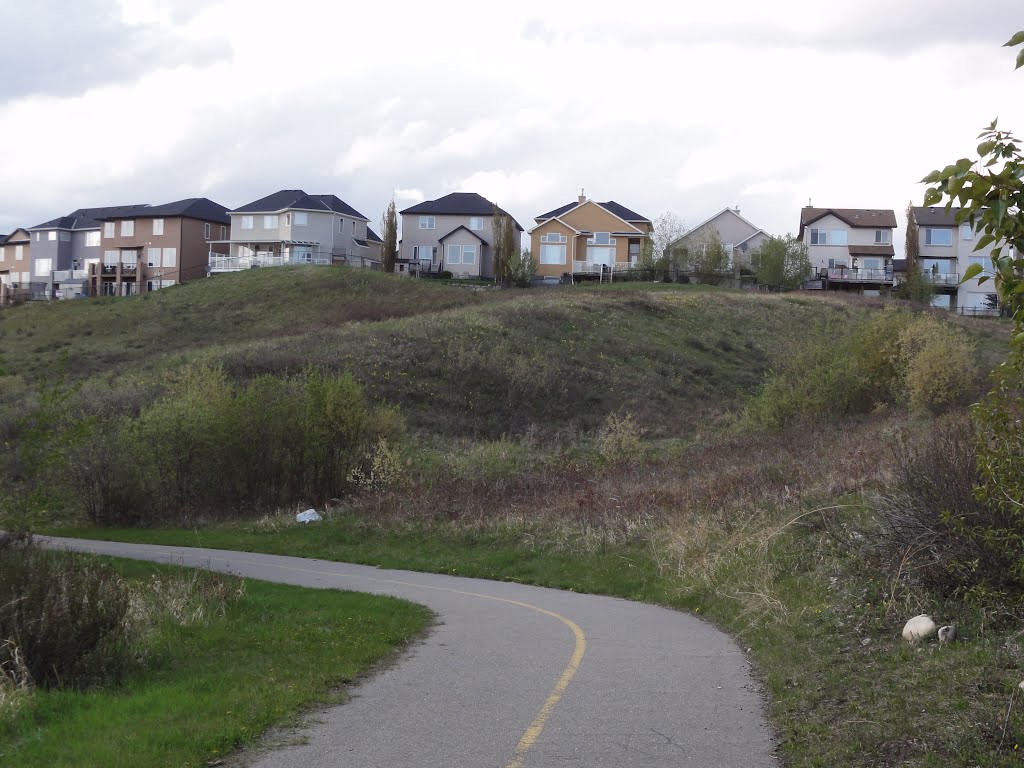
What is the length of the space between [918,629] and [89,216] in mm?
115181

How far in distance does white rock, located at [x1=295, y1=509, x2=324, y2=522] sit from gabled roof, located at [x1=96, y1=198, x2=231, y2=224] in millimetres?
75533

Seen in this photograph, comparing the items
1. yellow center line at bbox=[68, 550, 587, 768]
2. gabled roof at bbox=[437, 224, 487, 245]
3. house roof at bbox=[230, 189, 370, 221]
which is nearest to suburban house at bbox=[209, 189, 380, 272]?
house roof at bbox=[230, 189, 370, 221]

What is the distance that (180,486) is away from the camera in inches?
1294

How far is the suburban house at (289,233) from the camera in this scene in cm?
9488

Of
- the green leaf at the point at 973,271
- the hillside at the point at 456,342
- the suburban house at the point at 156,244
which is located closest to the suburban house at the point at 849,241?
the hillside at the point at 456,342

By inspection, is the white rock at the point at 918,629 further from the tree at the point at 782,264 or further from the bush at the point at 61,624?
the tree at the point at 782,264

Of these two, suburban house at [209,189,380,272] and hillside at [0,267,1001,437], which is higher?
suburban house at [209,189,380,272]

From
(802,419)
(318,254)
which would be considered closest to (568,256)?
(318,254)

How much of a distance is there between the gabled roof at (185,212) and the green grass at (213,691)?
91.0 meters

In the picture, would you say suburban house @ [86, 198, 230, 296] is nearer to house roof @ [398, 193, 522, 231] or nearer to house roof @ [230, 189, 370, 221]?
house roof @ [230, 189, 370, 221]

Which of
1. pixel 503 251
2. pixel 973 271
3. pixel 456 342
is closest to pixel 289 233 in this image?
pixel 503 251

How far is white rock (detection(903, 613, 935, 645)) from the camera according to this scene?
10141 millimetres

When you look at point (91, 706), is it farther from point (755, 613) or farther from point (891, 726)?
point (755, 613)

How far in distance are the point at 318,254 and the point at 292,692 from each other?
292ft
